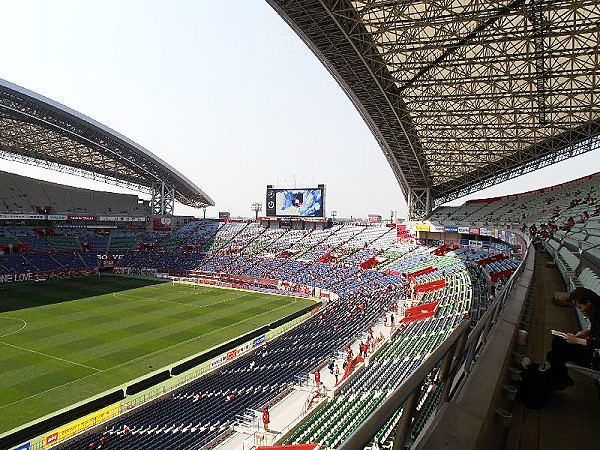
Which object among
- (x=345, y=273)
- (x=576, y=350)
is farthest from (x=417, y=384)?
(x=345, y=273)

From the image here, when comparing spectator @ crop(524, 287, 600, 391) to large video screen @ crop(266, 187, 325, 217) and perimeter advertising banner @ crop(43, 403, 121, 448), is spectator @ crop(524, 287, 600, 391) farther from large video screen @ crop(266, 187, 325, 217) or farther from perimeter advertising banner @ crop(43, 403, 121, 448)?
large video screen @ crop(266, 187, 325, 217)

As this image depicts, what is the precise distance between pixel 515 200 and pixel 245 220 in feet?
126

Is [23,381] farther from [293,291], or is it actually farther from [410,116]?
[410,116]

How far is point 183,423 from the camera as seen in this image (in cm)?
1695

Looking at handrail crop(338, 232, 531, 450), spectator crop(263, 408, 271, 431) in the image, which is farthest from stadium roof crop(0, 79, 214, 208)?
handrail crop(338, 232, 531, 450)

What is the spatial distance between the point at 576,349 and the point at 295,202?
58.2m

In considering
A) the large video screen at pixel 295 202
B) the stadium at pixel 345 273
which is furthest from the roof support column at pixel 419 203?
the large video screen at pixel 295 202

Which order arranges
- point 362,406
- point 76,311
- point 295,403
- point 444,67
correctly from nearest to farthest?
1. point 362,406
2. point 295,403
3. point 444,67
4. point 76,311

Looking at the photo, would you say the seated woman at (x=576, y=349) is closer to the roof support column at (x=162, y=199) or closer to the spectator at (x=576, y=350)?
the spectator at (x=576, y=350)

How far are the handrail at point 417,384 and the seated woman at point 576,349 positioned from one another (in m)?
0.48

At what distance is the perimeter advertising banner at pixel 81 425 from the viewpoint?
16.3m

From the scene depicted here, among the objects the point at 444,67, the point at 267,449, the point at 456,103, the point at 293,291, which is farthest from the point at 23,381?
the point at 456,103

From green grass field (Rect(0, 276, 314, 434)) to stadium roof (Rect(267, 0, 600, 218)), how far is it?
19429 mm

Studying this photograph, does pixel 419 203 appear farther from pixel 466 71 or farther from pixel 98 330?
pixel 98 330
